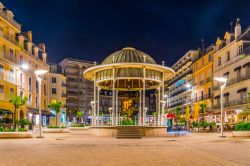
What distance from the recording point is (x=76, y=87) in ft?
385

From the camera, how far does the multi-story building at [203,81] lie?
69.6m

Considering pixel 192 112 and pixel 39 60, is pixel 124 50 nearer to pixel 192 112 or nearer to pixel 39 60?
pixel 39 60

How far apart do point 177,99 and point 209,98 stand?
31019 millimetres

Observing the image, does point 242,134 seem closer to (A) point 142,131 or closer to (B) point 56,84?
(A) point 142,131

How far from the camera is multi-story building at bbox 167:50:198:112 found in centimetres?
8706

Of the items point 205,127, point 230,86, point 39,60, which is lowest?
point 205,127

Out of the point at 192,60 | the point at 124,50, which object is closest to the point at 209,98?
the point at 192,60

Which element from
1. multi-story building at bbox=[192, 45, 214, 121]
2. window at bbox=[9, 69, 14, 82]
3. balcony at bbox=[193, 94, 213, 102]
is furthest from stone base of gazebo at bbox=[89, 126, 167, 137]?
balcony at bbox=[193, 94, 213, 102]

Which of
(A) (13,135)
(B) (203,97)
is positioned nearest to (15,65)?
(A) (13,135)

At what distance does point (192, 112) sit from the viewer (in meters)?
81.1

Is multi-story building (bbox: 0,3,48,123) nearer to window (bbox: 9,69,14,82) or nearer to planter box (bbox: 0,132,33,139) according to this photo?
window (bbox: 9,69,14,82)

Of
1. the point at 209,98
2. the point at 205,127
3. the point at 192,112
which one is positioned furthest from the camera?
the point at 192,112

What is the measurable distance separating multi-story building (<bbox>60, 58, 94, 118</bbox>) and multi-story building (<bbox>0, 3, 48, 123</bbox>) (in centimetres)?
4337

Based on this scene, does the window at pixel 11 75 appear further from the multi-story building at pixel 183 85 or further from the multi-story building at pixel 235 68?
the multi-story building at pixel 183 85
